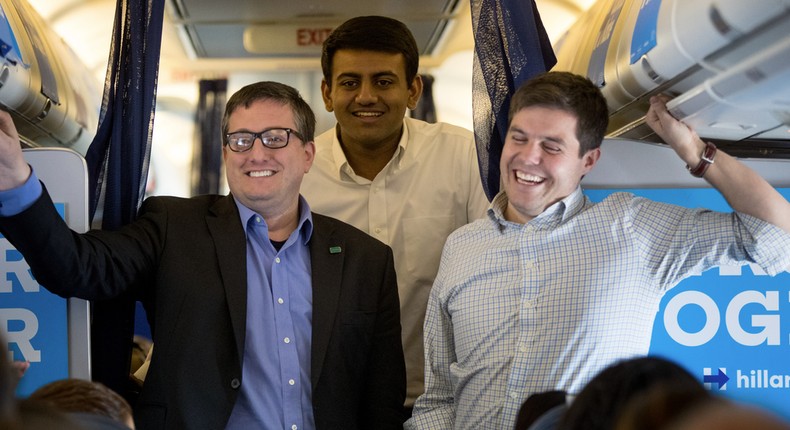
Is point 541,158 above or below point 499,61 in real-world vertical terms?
below

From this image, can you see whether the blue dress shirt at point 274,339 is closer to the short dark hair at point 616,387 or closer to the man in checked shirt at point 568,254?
the man in checked shirt at point 568,254

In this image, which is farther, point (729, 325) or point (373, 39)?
point (373, 39)

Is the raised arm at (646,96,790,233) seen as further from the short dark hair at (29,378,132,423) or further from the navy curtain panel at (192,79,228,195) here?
the navy curtain panel at (192,79,228,195)

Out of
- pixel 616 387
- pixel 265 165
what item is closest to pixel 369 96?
pixel 265 165

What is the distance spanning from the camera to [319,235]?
335cm

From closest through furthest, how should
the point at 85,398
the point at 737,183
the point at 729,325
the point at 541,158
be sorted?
the point at 85,398 → the point at 737,183 → the point at 541,158 → the point at 729,325

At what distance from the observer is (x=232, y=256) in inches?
124

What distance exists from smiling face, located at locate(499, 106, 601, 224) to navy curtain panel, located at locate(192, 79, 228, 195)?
4589 mm

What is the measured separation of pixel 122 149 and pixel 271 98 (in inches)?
22.5

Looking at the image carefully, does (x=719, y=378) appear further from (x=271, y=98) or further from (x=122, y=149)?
(x=122, y=149)

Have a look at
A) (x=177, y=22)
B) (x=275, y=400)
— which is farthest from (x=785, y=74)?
(x=177, y=22)

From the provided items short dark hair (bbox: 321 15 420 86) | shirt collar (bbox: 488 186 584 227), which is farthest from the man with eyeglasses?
short dark hair (bbox: 321 15 420 86)

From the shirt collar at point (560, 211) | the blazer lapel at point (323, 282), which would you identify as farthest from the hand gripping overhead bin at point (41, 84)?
the shirt collar at point (560, 211)

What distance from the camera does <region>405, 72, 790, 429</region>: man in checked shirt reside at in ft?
9.25
